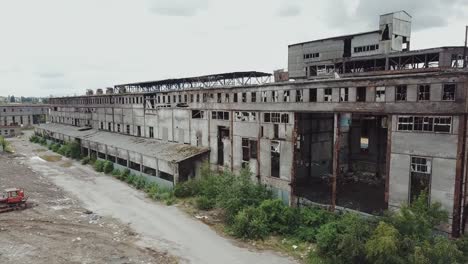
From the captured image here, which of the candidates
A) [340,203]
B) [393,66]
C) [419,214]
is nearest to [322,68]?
[393,66]

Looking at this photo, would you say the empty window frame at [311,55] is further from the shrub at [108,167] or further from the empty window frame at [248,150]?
the shrub at [108,167]

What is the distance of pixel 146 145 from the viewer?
1598 inches

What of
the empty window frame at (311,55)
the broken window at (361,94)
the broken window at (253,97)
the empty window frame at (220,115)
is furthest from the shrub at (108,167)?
the broken window at (361,94)

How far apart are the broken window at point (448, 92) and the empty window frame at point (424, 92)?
738 millimetres

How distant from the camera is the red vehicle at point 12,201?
2761cm

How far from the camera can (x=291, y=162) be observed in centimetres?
2517

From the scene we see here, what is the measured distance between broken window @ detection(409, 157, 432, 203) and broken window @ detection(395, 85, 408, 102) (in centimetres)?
364

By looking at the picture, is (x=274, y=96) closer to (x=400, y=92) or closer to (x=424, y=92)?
(x=400, y=92)

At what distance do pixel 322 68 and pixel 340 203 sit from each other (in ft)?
63.9

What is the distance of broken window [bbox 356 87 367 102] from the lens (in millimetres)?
21359

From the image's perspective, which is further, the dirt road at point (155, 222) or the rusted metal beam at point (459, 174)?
the dirt road at point (155, 222)

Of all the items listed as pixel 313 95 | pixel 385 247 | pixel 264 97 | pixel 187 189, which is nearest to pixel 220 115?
pixel 264 97

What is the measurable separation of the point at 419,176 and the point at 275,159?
35.5 feet

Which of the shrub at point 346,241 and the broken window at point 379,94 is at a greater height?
the broken window at point 379,94
